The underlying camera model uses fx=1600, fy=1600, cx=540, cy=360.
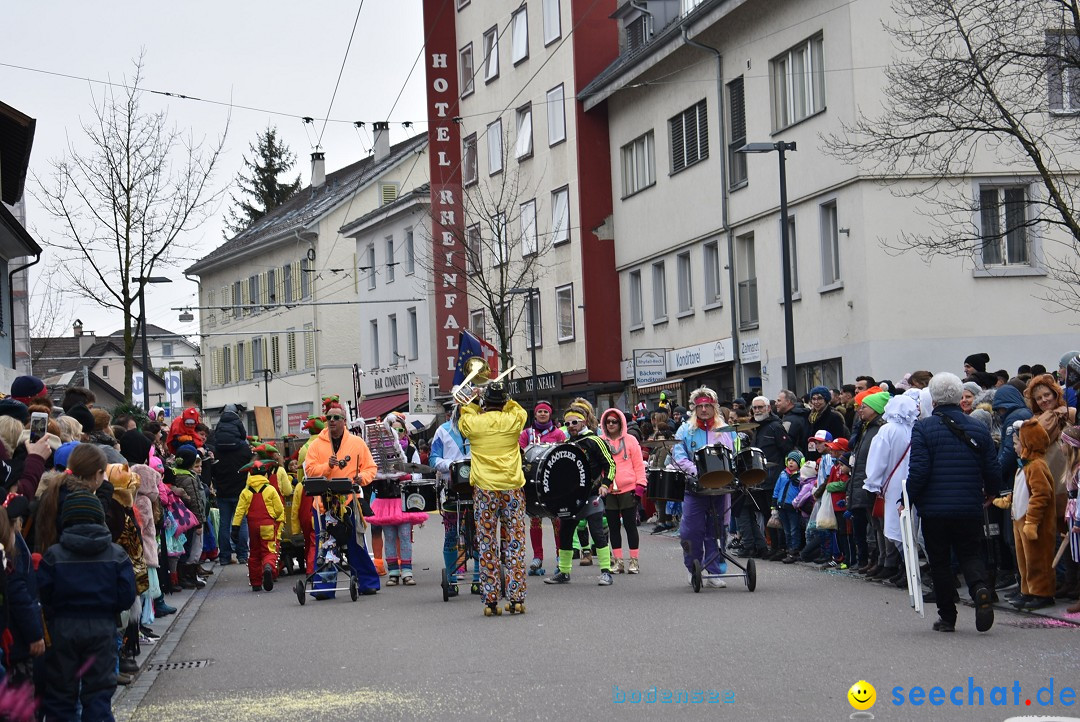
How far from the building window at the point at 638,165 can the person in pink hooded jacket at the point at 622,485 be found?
21376 millimetres

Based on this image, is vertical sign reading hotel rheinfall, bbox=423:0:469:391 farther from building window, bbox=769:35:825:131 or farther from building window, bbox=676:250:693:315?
building window, bbox=769:35:825:131

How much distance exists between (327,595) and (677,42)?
22.1 meters

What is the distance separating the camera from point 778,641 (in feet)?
36.8

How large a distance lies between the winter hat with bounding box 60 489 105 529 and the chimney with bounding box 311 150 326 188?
239 ft

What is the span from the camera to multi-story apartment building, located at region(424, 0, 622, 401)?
42125mm

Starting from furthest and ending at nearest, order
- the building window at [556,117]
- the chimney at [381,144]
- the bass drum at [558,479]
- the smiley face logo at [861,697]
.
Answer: the chimney at [381,144] < the building window at [556,117] < the bass drum at [558,479] < the smiley face logo at [861,697]

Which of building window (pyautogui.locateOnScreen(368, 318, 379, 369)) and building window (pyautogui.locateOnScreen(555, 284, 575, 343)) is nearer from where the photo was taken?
building window (pyautogui.locateOnScreen(555, 284, 575, 343))

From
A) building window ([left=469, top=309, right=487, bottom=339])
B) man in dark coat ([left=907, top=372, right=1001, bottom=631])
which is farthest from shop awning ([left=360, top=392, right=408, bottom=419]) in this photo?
man in dark coat ([left=907, top=372, right=1001, bottom=631])

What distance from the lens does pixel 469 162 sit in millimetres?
50250

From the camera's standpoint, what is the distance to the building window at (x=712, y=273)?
35188 millimetres

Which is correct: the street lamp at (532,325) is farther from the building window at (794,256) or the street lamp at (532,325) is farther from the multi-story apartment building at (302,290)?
the multi-story apartment building at (302,290)

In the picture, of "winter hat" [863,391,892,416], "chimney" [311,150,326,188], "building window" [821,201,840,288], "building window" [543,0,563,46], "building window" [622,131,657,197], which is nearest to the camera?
"winter hat" [863,391,892,416]

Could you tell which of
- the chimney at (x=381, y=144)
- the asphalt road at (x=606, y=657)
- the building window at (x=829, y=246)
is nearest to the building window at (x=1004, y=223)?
the building window at (x=829, y=246)

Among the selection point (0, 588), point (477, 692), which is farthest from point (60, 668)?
point (477, 692)
